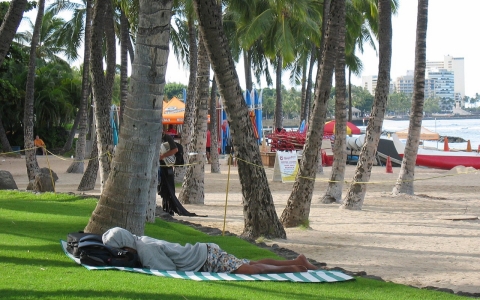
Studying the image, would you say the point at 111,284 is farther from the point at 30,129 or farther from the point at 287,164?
the point at 287,164

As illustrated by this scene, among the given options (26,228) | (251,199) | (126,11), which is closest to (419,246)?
(251,199)

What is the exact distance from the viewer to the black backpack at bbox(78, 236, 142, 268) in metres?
6.83

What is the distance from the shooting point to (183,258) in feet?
23.1

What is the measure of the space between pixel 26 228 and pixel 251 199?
3.44 metres

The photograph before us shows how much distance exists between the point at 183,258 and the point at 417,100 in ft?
41.7

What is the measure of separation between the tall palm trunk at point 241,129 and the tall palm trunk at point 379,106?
17.1 feet

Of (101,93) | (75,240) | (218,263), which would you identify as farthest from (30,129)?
(218,263)

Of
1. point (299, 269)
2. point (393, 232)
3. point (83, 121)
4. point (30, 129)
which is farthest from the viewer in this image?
point (83, 121)

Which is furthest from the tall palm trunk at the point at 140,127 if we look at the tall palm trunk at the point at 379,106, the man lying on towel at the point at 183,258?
the tall palm trunk at the point at 379,106

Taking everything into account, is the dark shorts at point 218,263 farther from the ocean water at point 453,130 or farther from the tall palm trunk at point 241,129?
the ocean water at point 453,130

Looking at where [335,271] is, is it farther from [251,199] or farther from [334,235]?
[334,235]

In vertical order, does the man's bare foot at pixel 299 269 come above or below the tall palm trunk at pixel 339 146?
below

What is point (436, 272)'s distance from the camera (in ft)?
29.0

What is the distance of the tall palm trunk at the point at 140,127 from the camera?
820cm
